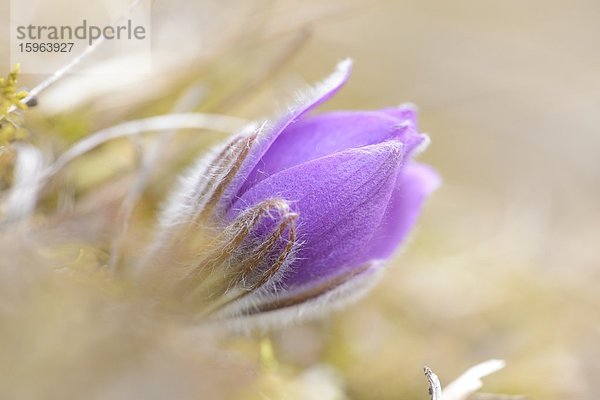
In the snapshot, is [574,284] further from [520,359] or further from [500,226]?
[520,359]

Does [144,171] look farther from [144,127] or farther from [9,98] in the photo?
[9,98]

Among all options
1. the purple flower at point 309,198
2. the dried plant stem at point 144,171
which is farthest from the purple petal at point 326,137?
the dried plant stem at point 144,171

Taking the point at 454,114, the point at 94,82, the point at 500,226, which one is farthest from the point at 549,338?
the point at 454,114

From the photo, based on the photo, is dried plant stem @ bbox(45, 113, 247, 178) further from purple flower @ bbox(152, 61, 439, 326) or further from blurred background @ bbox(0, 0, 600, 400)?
→ purple flower @ bbox(152, 61, 439, 326)

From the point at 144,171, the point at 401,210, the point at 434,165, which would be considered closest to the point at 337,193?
the point at 401,210

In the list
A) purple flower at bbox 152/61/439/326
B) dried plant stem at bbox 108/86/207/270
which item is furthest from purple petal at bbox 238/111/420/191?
dried plant stem at bbox 108/86/207/270

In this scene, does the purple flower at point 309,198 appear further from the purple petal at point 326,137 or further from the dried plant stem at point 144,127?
the dried plant stem at point 144,127

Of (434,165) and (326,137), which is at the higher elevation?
(434,165)
